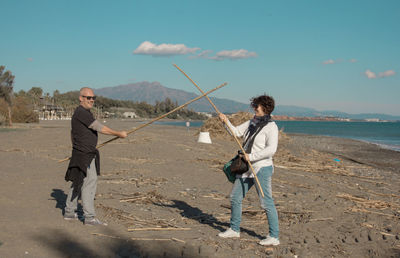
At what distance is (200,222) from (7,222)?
2.83 m

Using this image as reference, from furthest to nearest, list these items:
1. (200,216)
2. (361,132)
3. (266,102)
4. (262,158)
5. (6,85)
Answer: (361,132)
(6,85)
(200,216)
(266,102)
(262,158)

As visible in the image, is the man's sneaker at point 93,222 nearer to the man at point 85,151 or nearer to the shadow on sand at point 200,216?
the man at point 85,151

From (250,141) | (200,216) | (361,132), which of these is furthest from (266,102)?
(361,132)

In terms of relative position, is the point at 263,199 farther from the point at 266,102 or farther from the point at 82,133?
the point at 82,133

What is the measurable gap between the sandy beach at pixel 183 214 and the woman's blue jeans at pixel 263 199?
26 centimetres

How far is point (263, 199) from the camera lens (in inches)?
178

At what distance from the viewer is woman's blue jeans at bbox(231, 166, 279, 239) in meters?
4.53

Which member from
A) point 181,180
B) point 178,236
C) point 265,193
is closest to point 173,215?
point 178,236

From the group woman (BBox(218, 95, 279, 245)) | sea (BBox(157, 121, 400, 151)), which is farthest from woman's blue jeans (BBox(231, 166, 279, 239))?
sea (BBox(157, 121, 400, 151))

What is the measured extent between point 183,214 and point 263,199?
6.69 ft

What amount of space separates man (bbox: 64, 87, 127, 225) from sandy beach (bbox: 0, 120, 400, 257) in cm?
50

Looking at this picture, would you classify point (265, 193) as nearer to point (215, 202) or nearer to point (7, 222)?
point (215, 202)

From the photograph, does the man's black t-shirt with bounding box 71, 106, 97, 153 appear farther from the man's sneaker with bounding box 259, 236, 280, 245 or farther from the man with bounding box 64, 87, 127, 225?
Answer: the man's sneaker with bounding box 259, 236, 280, 245

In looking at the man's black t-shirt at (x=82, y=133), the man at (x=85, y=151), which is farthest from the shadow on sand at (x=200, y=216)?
the man's black t-shirt at (x=82, y=133)
